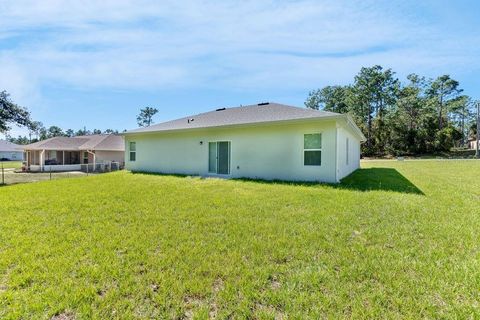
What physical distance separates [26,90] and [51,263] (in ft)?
54.8

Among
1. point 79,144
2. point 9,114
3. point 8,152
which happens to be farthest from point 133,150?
point 8,152

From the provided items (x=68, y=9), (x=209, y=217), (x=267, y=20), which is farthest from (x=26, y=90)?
(x=209, y=217)

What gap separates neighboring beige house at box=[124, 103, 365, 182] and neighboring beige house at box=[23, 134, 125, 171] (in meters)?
13.4

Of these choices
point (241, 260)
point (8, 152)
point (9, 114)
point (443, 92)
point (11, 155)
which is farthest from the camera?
point (11, 155)

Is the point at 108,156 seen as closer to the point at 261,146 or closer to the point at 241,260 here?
the point at 261,146

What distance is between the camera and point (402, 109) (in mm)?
39406

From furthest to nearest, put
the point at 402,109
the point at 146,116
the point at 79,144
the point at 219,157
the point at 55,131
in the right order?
the point at 55,131, the point at 146,116, the point at 402,109, the point at 79,144, the point at 219,157

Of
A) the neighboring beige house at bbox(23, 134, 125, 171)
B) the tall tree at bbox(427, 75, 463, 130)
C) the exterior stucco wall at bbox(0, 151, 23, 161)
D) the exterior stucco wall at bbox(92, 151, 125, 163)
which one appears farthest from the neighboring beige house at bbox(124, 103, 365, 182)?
the exterior stucco wall at bbox(0, 151, 23, 161)

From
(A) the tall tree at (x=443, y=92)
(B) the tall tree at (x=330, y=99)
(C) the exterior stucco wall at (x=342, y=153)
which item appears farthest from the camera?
(B) the tall tree at (x=330, y=99)

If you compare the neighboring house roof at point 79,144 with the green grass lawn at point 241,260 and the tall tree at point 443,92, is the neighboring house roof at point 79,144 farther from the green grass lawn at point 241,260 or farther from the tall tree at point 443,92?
the tall tree at point 443,92

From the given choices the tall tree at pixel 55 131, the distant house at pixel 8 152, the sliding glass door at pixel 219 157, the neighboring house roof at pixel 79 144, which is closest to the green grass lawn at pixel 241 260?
the sliding glass door at pixel 219 157

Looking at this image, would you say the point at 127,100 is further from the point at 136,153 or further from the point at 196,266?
the point at 196,266

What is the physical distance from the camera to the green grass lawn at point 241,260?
2.41 metres

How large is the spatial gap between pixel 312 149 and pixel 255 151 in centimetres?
251
